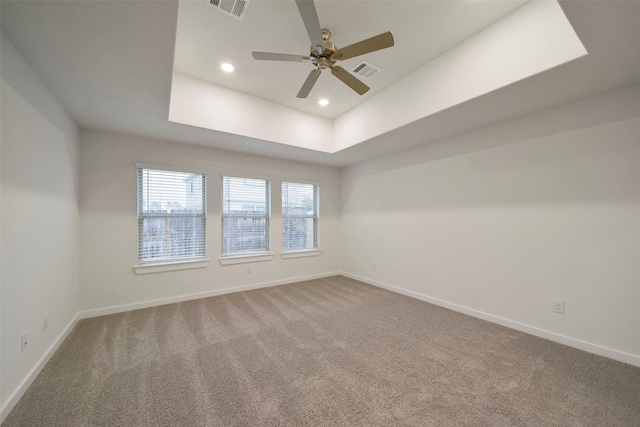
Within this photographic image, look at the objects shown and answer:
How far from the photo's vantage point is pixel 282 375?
200 cm

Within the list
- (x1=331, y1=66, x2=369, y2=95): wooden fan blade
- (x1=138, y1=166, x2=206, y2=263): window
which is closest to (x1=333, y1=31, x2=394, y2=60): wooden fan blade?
(x1=331, y1=66, x2=369, y2=95): wooden fan blade

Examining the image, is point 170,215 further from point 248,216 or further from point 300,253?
point 300,253

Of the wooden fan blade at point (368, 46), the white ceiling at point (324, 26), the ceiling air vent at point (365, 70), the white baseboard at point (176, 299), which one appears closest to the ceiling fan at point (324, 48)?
the wooden fan blade at point (368, 46)

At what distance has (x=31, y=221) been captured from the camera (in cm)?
195

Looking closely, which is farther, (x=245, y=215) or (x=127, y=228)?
(x=245, y=215)

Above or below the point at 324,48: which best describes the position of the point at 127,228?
below

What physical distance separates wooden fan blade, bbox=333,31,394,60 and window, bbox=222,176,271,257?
9.75ft

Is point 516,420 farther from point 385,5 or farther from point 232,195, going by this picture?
point 232,195

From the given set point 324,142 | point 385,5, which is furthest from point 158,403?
point 324,142

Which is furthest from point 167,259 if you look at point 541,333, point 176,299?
point 541,333

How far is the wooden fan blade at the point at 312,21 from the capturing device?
150 cm

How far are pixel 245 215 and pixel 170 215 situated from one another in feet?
3.85

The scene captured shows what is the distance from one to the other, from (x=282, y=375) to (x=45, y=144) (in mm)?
2936

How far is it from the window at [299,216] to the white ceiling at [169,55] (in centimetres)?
183
